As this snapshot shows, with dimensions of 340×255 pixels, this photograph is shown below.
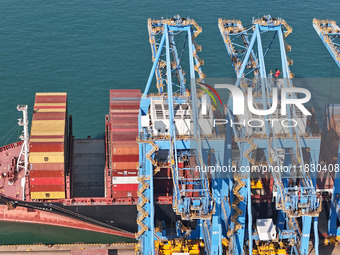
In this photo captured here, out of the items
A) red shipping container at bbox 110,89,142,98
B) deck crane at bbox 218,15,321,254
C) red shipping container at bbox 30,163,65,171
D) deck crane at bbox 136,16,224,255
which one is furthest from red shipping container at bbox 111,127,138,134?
deck crane at bbox 218,15,321,254

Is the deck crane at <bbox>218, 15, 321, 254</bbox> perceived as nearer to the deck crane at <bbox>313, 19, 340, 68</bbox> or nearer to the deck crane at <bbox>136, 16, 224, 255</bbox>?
the deck crane at <bbox>136, 16, 224, 255</bbox>

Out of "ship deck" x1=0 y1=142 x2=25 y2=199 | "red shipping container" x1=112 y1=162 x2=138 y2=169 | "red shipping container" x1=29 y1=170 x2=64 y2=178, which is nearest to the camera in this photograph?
"red shipping container" x1=112 y1=162 x2=138 y2=169

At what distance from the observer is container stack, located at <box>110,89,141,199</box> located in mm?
79688

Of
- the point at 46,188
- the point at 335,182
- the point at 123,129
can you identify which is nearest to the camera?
the point at 335,182

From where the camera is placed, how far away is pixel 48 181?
268 feet

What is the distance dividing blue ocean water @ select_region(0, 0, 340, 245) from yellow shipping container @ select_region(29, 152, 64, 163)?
2483 centimetres

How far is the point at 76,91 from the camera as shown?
115m

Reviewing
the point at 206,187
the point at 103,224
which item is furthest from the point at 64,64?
the point at 206,187

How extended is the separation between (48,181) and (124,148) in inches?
445

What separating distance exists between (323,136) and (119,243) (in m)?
31.5

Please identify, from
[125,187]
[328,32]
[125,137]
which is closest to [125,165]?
[125,187]

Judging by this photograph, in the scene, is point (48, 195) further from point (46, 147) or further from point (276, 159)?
point (276, 159)

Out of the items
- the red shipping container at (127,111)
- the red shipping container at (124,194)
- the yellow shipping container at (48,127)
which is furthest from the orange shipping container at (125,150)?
the yellow shipping container at (48,127)

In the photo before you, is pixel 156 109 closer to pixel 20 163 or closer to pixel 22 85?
pixel 20 163
